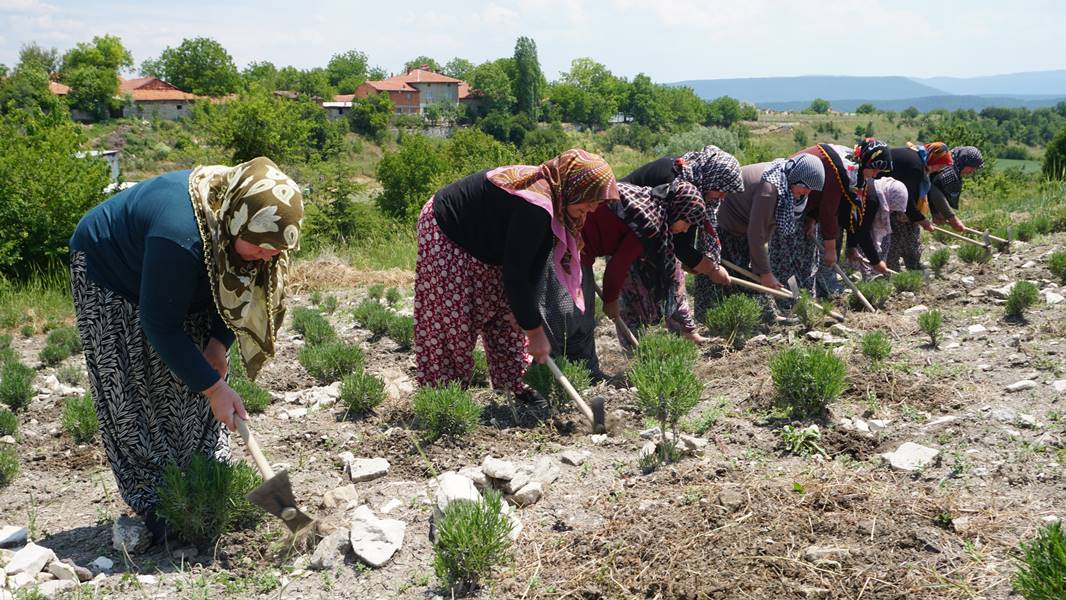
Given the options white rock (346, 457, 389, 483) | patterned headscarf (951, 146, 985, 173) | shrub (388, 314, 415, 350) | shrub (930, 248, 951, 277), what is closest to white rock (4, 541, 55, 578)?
white rock (346, 457, 389, 483)

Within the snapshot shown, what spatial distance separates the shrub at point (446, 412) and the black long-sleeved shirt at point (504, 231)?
19.6 inches

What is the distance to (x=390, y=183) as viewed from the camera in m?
26.8

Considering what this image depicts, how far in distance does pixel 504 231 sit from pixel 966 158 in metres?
7.09

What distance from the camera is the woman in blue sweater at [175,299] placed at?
111 inches

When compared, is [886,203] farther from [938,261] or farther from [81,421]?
[81,421]

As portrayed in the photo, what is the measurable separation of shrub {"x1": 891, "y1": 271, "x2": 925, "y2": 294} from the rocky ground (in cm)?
232

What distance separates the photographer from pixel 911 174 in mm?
8414

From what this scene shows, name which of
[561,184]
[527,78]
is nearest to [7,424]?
[561,184]

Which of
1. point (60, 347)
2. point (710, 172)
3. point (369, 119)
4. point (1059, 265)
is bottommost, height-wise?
point (60, 347)

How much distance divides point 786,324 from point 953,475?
322 cm

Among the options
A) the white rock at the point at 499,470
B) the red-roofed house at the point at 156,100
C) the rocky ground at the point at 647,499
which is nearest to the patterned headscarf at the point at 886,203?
the rocky ground at the point at 647,499

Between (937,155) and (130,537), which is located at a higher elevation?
(937,155)

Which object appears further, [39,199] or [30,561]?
[39,199]

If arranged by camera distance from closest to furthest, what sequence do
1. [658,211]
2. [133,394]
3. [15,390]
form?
[133,394]
[658,211]
[15,390]
